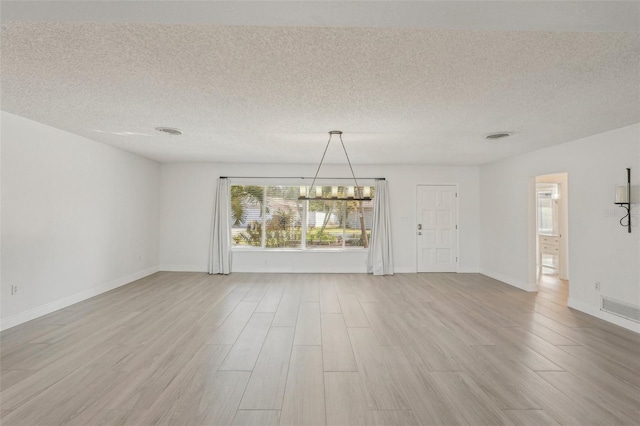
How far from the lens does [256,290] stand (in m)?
5.53

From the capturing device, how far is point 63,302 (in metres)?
4.41

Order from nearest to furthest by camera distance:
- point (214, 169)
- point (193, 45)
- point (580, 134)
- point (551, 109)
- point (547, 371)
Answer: point (193, 45) < point (547, 371) < point (551, 109) < point (580, 134) < point (214, 169)

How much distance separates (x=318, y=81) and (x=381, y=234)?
497 cm

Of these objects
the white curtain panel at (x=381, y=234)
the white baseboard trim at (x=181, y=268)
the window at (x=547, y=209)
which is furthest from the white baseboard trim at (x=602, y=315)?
the white baseboard trim at (x=181, y=268)

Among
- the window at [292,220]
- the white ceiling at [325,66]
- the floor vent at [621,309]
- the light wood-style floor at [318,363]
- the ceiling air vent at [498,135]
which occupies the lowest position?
the light wood-style floor at [318,363]

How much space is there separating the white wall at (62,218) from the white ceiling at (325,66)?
0.51 meters

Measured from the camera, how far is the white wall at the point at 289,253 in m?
7.13

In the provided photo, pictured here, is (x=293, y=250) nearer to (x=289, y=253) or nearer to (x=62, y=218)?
(x=289, y=253)

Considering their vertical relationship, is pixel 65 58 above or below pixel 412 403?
above

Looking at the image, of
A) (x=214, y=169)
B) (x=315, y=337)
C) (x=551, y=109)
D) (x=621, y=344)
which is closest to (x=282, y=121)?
(x=315, y=337)

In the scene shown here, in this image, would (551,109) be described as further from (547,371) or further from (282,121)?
(282,121)

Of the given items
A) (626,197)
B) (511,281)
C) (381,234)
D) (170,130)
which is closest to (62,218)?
(170,130)

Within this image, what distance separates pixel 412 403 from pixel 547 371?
4.62 ft

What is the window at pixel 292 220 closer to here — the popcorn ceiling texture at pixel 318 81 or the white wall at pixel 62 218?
the white wall at pixel 62 218
